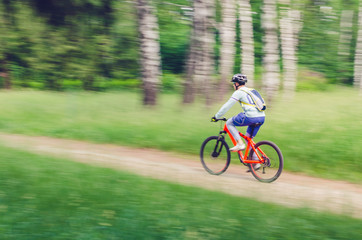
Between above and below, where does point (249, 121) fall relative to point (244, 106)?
below

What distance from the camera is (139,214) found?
581 cm

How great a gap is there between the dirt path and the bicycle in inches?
6.7

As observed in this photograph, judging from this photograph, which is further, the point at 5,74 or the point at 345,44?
the point at 345,44

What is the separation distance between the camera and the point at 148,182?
7230mm

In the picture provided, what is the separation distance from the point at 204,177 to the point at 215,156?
0.51 m

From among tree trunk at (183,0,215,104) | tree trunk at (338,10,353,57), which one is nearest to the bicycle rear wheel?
tree trunk at (183,0,215,104)

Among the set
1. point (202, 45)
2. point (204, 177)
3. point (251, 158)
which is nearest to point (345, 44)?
point (202, 45)

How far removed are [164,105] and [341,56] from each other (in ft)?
60.5

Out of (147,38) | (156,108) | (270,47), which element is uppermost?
(147,38)

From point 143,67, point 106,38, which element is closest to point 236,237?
point 143,67

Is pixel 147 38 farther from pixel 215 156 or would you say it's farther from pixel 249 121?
pixel 249 121

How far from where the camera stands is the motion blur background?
5703mm

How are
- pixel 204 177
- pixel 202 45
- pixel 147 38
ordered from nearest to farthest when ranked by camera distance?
1. pixel 204 177
2. pixel 202 45
3. pixel 147 38

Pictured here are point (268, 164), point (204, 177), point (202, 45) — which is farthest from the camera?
point (202, 45)
